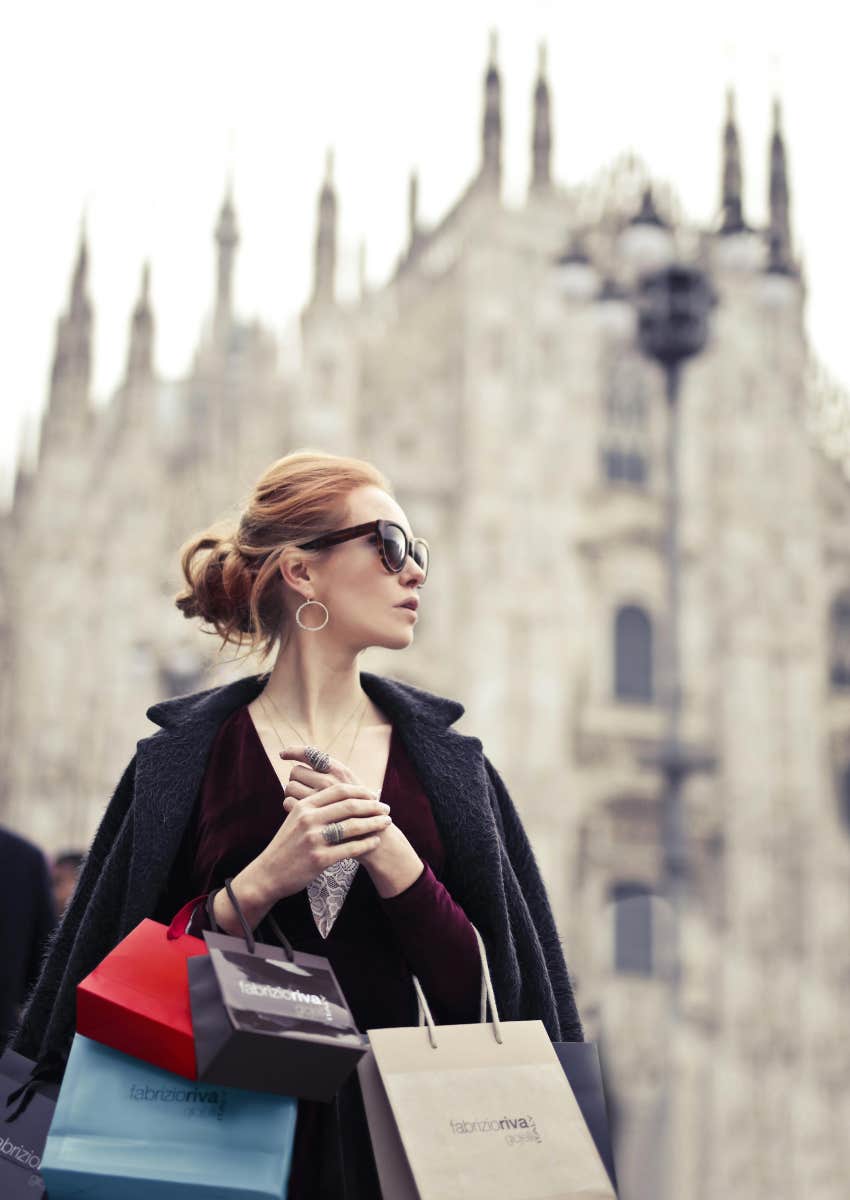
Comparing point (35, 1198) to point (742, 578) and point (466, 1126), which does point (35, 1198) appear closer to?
point (466, 1126)

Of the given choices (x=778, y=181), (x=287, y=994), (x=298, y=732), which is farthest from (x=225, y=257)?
(x=287, y=994)

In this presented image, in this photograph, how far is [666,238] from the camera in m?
9.74

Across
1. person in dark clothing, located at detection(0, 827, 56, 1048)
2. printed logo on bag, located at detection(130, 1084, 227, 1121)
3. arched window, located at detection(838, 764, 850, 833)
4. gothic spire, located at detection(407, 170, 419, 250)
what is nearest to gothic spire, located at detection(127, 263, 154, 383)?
gothic spire, located at detection(407, 170, 419, 250)

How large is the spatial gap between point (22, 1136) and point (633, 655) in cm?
2033

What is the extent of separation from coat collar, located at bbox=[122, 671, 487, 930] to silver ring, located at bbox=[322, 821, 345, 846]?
25 cm

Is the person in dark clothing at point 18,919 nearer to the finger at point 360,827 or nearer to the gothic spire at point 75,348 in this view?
the finger at point 360,827

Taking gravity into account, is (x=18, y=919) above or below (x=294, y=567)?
below

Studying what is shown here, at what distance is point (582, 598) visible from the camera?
69.6ft

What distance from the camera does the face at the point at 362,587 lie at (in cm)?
196

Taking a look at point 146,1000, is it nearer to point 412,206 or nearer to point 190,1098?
point 190,1098

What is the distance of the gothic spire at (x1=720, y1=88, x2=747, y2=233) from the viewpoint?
10406 millimetres

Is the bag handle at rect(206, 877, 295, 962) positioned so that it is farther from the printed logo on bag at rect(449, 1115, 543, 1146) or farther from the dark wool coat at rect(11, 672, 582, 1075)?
the printed logo on bag at rect(449, 1115, 543, 1146)

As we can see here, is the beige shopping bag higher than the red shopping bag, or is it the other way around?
Answer: the red shopping bag

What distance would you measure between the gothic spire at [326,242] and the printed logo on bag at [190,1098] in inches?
772
